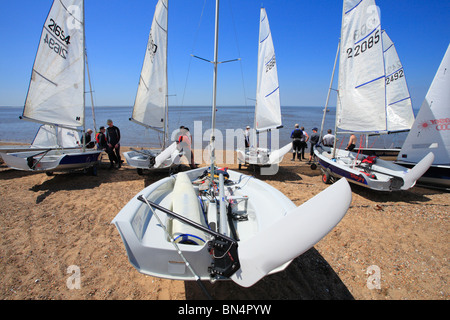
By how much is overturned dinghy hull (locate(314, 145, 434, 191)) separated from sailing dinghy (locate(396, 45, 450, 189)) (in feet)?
2.93

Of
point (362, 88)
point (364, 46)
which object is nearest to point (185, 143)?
point (362, 88)

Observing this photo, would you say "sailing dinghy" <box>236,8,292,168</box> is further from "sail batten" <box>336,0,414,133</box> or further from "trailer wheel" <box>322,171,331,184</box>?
"sail batten" <box>336,0,414,133</box>

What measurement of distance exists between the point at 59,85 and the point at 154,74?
2.83 m

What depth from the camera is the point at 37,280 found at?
8.01 ft

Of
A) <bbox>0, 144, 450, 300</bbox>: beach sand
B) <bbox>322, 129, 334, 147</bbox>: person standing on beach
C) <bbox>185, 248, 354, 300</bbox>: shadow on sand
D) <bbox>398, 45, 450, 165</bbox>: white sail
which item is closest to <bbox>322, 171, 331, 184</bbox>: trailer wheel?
<bbox>0, 144, 450, 300</bbox>: beach sand

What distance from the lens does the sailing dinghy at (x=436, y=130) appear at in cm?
566

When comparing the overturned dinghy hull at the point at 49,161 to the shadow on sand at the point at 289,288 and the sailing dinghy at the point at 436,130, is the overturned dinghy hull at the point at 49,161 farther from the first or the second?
the sailing dinghy at the point at 436,130

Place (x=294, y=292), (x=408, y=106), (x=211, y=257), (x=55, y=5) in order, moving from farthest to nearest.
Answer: (x=408, y=106) < (x=55, y=5) < (x=294, y=292) < (x=211, y=257)

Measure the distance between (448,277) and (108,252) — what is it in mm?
4883

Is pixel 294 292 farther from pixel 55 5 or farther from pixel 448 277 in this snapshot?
pixel 55 5

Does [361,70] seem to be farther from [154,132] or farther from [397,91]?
[154,132]

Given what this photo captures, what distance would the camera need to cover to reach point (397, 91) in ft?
33.8

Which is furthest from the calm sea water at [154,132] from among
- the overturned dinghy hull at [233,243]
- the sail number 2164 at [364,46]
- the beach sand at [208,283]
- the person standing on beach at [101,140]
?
the overturned dinghy hull at [233,243]
